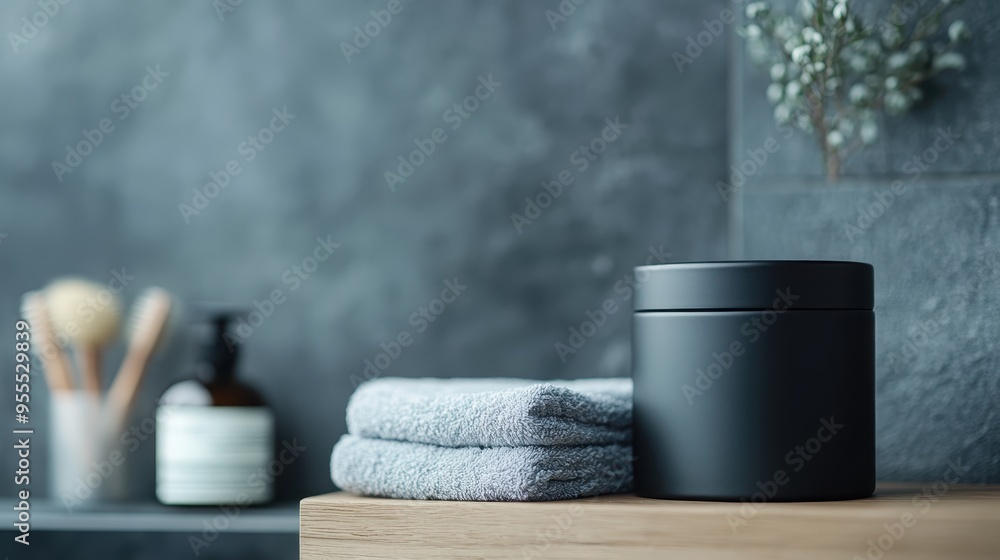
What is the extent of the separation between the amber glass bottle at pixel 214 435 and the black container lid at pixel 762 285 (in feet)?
1.90

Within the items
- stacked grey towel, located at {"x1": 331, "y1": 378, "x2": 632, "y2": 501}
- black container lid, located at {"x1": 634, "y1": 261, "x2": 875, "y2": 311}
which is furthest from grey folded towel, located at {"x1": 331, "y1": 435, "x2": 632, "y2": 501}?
black container lid, located at {"x1": 634, "y1": 261, "x2": 875, "y2": 311}

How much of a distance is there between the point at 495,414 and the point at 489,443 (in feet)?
0.11

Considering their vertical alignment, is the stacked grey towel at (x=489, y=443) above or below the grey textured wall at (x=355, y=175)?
below

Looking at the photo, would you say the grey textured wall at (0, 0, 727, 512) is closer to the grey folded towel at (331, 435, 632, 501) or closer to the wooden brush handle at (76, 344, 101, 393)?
the wooden brush handle at (76, 344, 101, 393)

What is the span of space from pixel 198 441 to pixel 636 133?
2.08 feet

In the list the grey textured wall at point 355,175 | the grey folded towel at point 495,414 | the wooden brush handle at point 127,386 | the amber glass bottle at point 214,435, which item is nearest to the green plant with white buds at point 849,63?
the grey textured wall at point 355,175

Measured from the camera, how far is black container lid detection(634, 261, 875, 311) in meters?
0.81

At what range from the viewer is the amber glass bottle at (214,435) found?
1.17 m

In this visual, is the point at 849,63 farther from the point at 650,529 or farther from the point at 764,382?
the point at 650,529

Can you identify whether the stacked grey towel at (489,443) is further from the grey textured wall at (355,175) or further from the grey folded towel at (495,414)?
the grey textured wall at (355,175)

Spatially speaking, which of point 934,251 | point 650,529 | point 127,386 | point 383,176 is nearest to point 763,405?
point 650,529

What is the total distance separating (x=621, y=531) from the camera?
Answer: 773 mm

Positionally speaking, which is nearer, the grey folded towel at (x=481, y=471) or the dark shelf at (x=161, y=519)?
the grey folded towel at (x=481, y=471)

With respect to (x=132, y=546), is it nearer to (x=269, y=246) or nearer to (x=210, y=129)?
(x=269, y=246)
